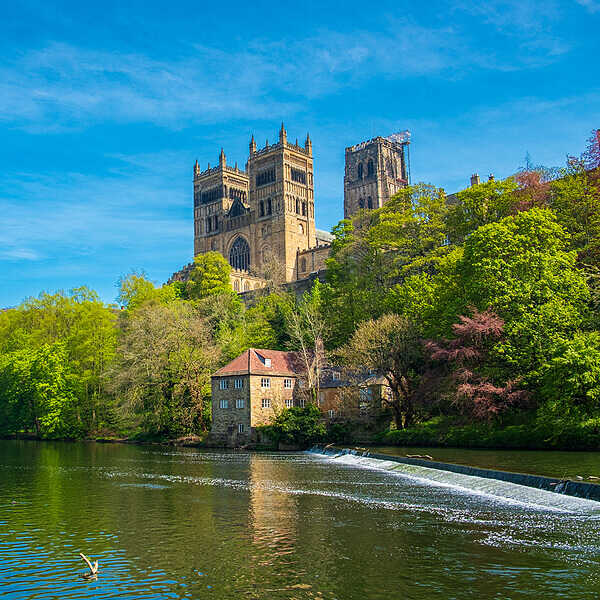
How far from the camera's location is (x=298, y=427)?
144ft

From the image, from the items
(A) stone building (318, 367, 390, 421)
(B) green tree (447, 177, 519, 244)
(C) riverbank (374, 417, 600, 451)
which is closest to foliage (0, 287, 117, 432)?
(A) stone building (318, 367, 390, 421)

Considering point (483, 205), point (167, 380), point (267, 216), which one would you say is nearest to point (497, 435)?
point (483, 205)

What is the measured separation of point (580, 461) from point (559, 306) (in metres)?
10.5

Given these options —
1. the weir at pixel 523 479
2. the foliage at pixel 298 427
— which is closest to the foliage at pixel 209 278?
the foliage at pixel 298 427

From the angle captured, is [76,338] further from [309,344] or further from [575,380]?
[575,380]

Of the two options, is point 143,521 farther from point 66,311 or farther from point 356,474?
point 66,311

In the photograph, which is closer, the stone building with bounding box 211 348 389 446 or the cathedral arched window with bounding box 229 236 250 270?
the stone building with bounding box 211 348 389 446

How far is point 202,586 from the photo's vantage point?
12.4m

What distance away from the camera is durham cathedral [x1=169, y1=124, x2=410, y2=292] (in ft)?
380

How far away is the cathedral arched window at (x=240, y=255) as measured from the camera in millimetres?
123500

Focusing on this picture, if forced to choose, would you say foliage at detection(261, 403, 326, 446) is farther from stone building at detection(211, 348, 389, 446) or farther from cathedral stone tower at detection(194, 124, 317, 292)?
cathedral stone tower at detection(194, 124, 317, 292)

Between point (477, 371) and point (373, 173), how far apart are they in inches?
3669

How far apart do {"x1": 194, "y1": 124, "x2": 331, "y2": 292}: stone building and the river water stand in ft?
274

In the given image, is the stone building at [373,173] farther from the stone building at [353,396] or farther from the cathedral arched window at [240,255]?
the stone building at [353,396]
